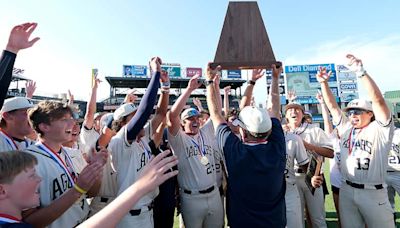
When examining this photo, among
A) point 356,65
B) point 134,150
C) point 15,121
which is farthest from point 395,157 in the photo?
point 15,121

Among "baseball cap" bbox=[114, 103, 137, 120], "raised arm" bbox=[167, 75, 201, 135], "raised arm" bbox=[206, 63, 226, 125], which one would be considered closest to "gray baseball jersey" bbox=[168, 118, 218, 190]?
"raised arm" bbox=[167, 75, 201, 135]

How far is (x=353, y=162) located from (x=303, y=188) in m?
1.15

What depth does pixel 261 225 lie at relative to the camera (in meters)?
2.19

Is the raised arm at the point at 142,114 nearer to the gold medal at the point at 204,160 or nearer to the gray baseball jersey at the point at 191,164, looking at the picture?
the gray baseball jersey at the point at 191,164

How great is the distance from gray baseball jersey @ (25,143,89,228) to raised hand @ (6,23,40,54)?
88cm

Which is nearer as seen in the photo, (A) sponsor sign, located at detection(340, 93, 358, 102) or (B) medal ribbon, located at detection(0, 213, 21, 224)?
(B) medal ribbon, located at detection(0, 213, 21, 224)

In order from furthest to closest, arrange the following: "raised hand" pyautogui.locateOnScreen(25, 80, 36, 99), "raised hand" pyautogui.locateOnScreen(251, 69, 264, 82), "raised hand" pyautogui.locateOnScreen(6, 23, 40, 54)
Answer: "raised hand" pyautogui.locateOnScreen(25, 80, 36, 99), "raised hand" pyautogui.locateOnScreen(251, 69, 264, 82), "raised hand" pyautogui.locateOnScreen(6, 23, 40, 54)

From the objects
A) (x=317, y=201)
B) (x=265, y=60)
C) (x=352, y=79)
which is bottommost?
(x=317, y=201)

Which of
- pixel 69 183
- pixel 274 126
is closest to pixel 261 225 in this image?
pixel 274 126

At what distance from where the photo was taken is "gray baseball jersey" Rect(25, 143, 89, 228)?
1.91 m

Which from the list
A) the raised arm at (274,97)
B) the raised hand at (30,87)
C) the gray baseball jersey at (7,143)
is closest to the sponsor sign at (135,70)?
the raised hand at (30,87)

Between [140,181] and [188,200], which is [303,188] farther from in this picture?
[140,181]

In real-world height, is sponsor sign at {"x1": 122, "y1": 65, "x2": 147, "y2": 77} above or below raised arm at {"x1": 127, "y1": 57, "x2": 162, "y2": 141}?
above

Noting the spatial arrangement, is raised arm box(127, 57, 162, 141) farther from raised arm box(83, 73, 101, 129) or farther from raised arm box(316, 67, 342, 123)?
raised arm box(316, 67, 342, 123)
